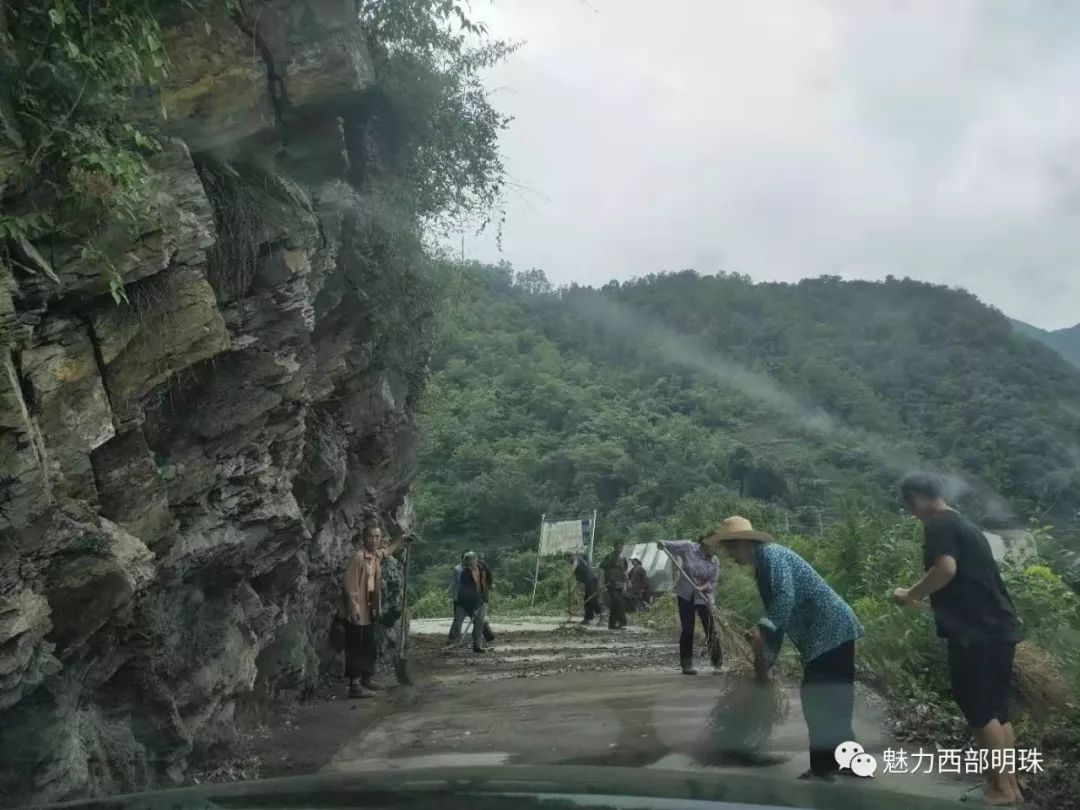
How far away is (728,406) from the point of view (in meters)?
46.0

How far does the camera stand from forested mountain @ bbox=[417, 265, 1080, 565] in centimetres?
1862

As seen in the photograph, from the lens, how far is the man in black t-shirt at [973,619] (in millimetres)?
4781

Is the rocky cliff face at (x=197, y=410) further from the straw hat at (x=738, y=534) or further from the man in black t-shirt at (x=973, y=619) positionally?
the man in black t-shirt at (x=973, y=619)

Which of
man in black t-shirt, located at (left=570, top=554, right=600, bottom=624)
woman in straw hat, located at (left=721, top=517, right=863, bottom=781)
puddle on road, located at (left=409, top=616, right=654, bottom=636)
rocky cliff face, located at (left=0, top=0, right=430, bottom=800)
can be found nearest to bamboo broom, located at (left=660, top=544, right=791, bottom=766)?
woman in straw hat, located at (left=721, top=517, right=863, bottom=781)

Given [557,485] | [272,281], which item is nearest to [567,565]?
[557,485]

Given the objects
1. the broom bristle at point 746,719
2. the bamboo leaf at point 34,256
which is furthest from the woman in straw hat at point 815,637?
the bamboo leaf at point 34,256

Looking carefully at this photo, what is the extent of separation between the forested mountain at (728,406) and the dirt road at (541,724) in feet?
13.6

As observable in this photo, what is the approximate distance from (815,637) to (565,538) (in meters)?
21.5

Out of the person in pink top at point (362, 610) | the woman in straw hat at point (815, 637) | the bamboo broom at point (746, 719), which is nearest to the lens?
the woman in straw hat at point (815, 637)

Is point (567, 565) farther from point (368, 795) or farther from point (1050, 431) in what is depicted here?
point (368, 795)

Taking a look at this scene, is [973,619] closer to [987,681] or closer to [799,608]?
[987,681]

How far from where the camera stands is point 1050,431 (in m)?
18.4

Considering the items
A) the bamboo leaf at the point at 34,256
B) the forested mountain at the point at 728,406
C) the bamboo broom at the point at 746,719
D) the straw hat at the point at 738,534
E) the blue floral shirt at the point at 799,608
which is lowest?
the bamboo broom at the point at 746,719

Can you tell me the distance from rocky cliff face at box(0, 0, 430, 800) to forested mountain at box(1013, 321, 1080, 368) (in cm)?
2197
